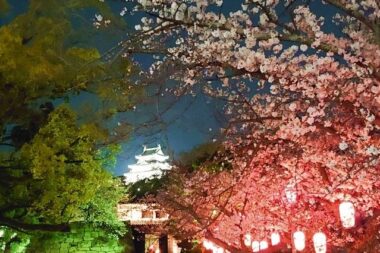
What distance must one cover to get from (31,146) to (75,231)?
8.93 meters

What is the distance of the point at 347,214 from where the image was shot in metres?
9.79

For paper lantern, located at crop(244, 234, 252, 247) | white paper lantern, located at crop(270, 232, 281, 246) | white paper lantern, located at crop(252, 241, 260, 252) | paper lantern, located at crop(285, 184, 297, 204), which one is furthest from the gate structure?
paper lantern, located at crop(285, 184, 297, 204)

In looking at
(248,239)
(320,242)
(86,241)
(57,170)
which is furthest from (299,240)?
(86,241)

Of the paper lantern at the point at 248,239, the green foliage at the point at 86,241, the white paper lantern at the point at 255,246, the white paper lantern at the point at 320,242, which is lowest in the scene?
the white paper lantern at the point at 320,242

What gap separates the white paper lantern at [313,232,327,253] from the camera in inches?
412

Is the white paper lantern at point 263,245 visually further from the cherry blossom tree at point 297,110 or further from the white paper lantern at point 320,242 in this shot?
the white paper lantern at point 320,242

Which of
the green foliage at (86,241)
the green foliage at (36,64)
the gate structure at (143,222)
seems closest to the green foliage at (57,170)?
the green foliage at (36,64)

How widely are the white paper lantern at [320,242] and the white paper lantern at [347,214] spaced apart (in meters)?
0.81

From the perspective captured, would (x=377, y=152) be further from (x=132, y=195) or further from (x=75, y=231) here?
(x=132, y=195)

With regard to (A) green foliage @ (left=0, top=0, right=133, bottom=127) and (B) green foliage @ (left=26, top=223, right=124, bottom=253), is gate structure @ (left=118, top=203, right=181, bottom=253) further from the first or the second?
(A) green foliage @ (left=0, top=0, right=133, bottom=127)

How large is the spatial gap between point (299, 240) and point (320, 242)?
108 centimetres

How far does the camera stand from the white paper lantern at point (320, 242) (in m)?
10.5

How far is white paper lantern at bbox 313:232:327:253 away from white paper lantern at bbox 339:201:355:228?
807 millimetres

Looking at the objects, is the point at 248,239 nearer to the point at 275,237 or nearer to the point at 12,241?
the point at 275,237
